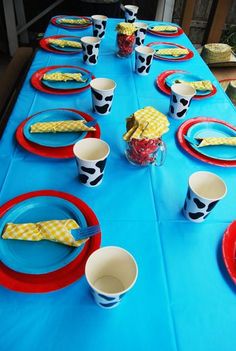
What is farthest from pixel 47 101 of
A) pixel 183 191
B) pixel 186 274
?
pixel 186 274

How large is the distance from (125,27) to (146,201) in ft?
3.09

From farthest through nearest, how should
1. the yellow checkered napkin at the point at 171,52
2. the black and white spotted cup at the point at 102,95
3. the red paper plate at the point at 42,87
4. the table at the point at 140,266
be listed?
the yellow checkered napkin at the point at 171,52 → the red paper plate at the point at 42,87 → the black and white spotted cup at the point at 102,95 → the table at the point at 140,266

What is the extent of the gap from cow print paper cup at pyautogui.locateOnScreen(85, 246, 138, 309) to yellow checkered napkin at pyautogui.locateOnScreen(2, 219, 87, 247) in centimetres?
7

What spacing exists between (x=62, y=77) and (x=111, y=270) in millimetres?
895

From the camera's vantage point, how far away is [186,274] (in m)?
0.67

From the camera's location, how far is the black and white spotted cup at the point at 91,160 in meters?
0.80

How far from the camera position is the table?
56 cm

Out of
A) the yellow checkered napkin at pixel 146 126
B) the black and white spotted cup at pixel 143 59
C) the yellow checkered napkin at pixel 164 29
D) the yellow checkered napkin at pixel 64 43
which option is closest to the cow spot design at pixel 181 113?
the yellow checkered napkin at pixel 146 126

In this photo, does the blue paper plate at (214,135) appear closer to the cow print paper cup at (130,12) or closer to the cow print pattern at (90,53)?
the cow print pattern at (90,53)

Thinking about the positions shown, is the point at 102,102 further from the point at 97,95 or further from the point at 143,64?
the point at 143,64

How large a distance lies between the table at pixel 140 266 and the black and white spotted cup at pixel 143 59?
36 cm

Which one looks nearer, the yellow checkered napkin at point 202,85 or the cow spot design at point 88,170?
the cow spot design at point 88,170

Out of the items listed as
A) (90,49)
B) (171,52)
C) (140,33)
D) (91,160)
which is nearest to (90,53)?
(90,49)

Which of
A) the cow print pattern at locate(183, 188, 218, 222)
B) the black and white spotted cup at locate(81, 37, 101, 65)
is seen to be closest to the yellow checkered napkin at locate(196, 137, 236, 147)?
the cow print pattern at locate(183, 188, 218, 222)
